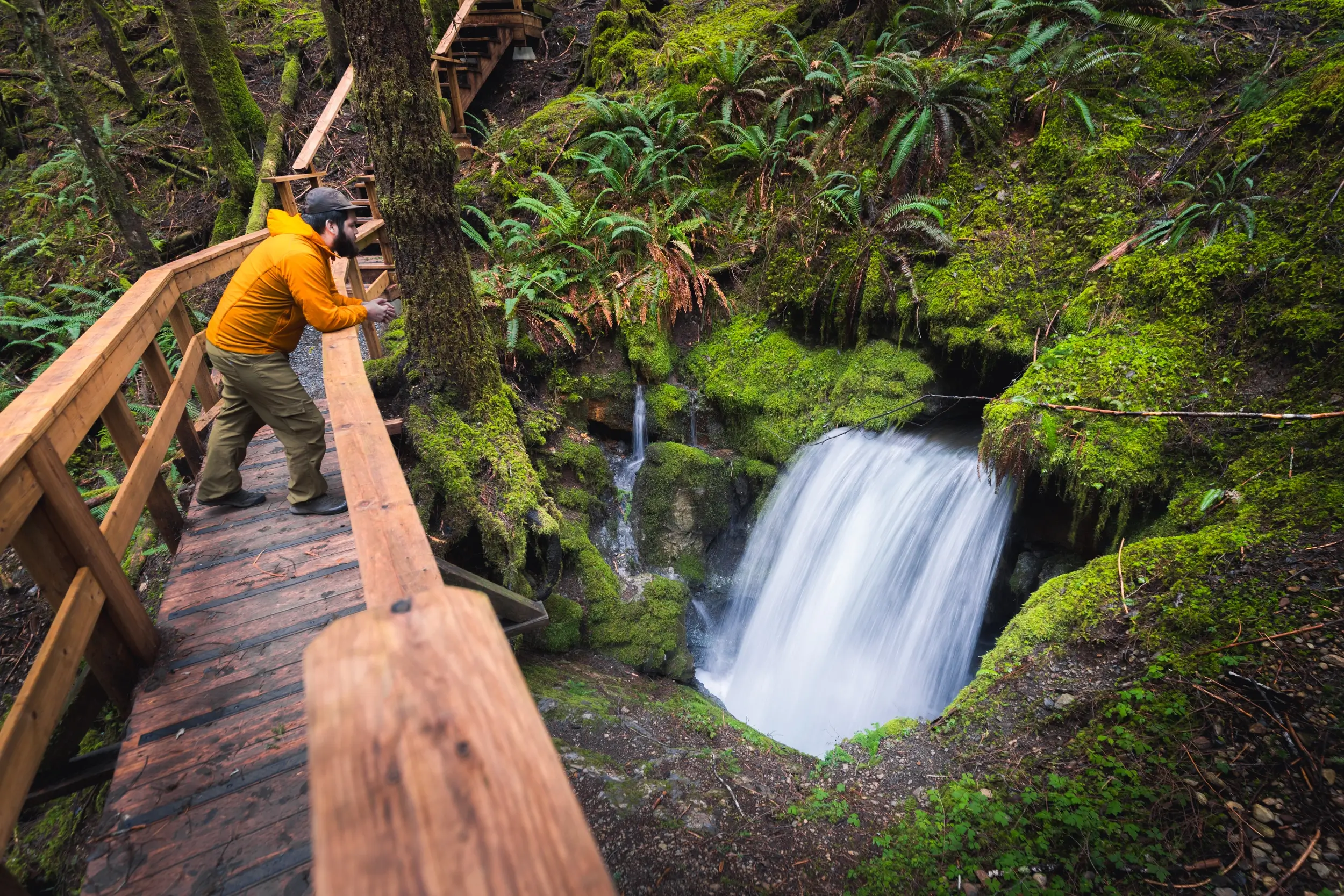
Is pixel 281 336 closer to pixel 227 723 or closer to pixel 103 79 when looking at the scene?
pixel 227 723

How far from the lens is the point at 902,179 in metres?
7.14

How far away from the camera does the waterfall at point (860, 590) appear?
5773 millimetres

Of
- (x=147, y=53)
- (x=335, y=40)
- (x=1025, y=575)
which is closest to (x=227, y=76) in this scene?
(x=335, y=40)

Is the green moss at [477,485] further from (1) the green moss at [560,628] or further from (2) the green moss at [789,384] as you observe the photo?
(2) the green moss at [789,384]

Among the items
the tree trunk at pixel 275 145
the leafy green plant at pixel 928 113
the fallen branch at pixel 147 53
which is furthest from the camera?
the fallen branch at pixel 147 53

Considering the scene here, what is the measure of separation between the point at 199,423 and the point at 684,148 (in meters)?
6.97

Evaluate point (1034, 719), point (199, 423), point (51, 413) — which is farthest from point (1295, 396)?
point (199, 423)

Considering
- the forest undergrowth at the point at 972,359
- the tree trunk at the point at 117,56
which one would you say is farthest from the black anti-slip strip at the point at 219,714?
the tree trunk at the point at 117,56

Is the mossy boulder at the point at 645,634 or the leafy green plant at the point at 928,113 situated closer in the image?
the mossy boulder at the point at 645,634

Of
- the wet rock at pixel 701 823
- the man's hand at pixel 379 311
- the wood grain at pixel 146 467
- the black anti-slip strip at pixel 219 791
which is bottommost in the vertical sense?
the wet rock at pixel 701 823

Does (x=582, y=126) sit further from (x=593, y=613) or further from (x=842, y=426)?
(x=593, y=613)

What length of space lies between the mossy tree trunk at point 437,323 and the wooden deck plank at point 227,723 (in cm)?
121

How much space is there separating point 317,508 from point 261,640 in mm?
1347

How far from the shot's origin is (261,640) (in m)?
3.27
